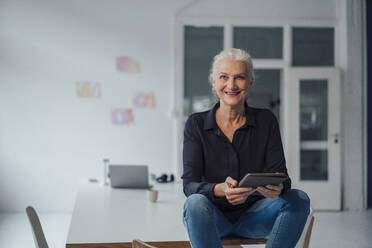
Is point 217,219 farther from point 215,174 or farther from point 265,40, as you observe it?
point 265,40

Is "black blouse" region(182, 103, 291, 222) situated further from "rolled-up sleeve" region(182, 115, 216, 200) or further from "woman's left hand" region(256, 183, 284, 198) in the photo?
"woman's left hand" region(256, 183, 284, 198)

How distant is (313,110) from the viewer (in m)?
6.30

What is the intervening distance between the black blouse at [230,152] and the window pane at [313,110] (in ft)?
14.0

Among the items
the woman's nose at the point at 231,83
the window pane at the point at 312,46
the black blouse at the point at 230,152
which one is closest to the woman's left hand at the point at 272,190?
the black blouse at the point at 230,152

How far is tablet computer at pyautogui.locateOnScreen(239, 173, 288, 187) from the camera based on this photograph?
1753mm

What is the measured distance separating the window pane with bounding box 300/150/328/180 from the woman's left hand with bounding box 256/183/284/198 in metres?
4.56

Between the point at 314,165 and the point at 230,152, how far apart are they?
445cm

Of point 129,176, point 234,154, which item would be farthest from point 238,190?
point 129,176

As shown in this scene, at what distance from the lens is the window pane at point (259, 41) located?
6.27 m

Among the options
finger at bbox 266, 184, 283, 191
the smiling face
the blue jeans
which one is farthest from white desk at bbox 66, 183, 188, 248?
the smiling face

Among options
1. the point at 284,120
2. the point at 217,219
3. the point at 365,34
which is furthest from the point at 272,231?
the point at 365,34

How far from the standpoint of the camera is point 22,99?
19.6 feet

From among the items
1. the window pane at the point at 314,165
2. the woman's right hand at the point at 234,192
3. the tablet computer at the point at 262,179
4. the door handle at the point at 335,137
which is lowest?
the window pane at the point at 314,165

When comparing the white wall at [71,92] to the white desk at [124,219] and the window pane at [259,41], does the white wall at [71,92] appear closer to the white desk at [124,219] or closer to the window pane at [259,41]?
the window pane at [259,41]
